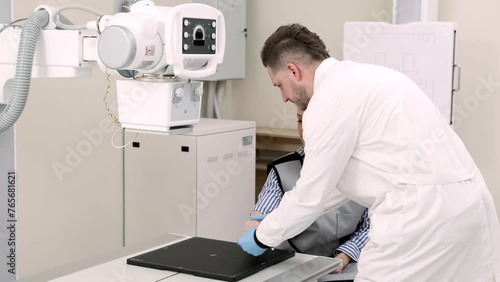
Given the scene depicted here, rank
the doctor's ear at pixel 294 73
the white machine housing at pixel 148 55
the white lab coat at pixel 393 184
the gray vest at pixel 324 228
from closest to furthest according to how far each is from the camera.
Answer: the white machine housing at pixel 148 55, the white lab coat at pixel 393 184, the doctor's ear at pixel 294 73, the gray vest at pixel 324 228

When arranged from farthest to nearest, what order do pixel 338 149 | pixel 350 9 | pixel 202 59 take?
pixel 350 9
pixel 338 149
pixel 202 59

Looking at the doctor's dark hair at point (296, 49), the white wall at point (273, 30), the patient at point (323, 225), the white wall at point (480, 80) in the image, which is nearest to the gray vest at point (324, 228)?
the patient at point (323, 225)

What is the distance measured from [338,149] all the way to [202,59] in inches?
19.4

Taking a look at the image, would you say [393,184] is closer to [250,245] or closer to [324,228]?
[250,245]

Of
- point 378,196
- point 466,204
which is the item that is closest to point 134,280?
point 378,196

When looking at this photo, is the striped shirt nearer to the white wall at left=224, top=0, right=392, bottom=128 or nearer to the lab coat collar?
the lab coat collar

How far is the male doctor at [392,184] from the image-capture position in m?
2.09

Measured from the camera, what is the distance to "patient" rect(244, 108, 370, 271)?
2680 mm

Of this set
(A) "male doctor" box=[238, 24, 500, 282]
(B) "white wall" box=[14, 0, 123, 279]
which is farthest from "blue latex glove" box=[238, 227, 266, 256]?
(B) "white wall" box=[14, 0, 123, 279]

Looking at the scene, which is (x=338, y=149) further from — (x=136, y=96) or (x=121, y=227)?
(x=121, y=227)

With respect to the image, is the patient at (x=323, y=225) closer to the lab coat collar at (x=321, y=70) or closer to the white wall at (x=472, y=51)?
the lab coat collar at (x=321, y=70)

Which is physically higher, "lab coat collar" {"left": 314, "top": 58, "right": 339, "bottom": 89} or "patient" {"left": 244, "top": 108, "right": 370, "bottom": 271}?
"lab coat collar" {"left": 314, "top": 58, "right": 339, "bottom": 89}

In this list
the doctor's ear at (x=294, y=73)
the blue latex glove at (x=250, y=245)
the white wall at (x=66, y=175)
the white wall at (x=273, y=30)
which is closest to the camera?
the blue latex glove at (x=250, y=245)

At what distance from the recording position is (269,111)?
14.6 feet
